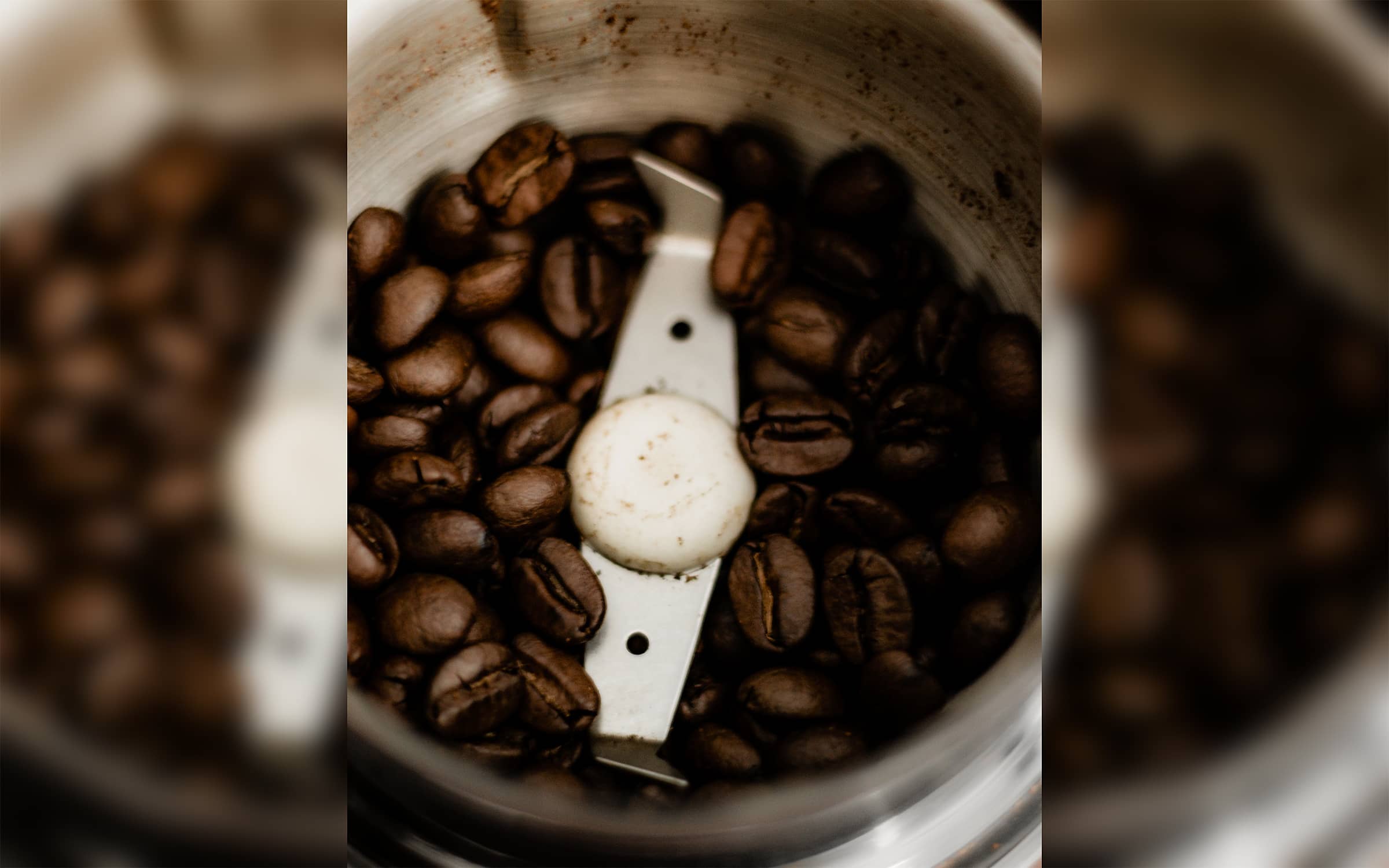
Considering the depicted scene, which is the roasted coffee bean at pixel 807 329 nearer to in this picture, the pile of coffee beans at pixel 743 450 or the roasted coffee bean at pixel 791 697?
the pile of coffee beans at pixel 743 450

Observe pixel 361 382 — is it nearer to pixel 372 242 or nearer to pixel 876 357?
pixel 372 242

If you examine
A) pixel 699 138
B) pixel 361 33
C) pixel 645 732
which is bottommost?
pixel 645 732

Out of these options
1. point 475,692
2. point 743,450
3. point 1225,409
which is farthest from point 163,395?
point 743,450

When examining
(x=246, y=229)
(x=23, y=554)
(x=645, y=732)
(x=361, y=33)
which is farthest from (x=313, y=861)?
(x=361, y=33)

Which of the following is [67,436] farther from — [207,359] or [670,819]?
[670,819]

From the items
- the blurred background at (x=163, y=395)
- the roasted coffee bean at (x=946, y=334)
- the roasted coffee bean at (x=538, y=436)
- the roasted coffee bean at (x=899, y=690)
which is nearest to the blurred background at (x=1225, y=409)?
the blurred background at (x=163, y=395)

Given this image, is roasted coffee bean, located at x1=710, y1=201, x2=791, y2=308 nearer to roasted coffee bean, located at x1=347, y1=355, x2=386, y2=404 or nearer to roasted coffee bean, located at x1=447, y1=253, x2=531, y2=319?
roasted coffee bean, located at x1=447, y1=253, x2=531, y2=319
